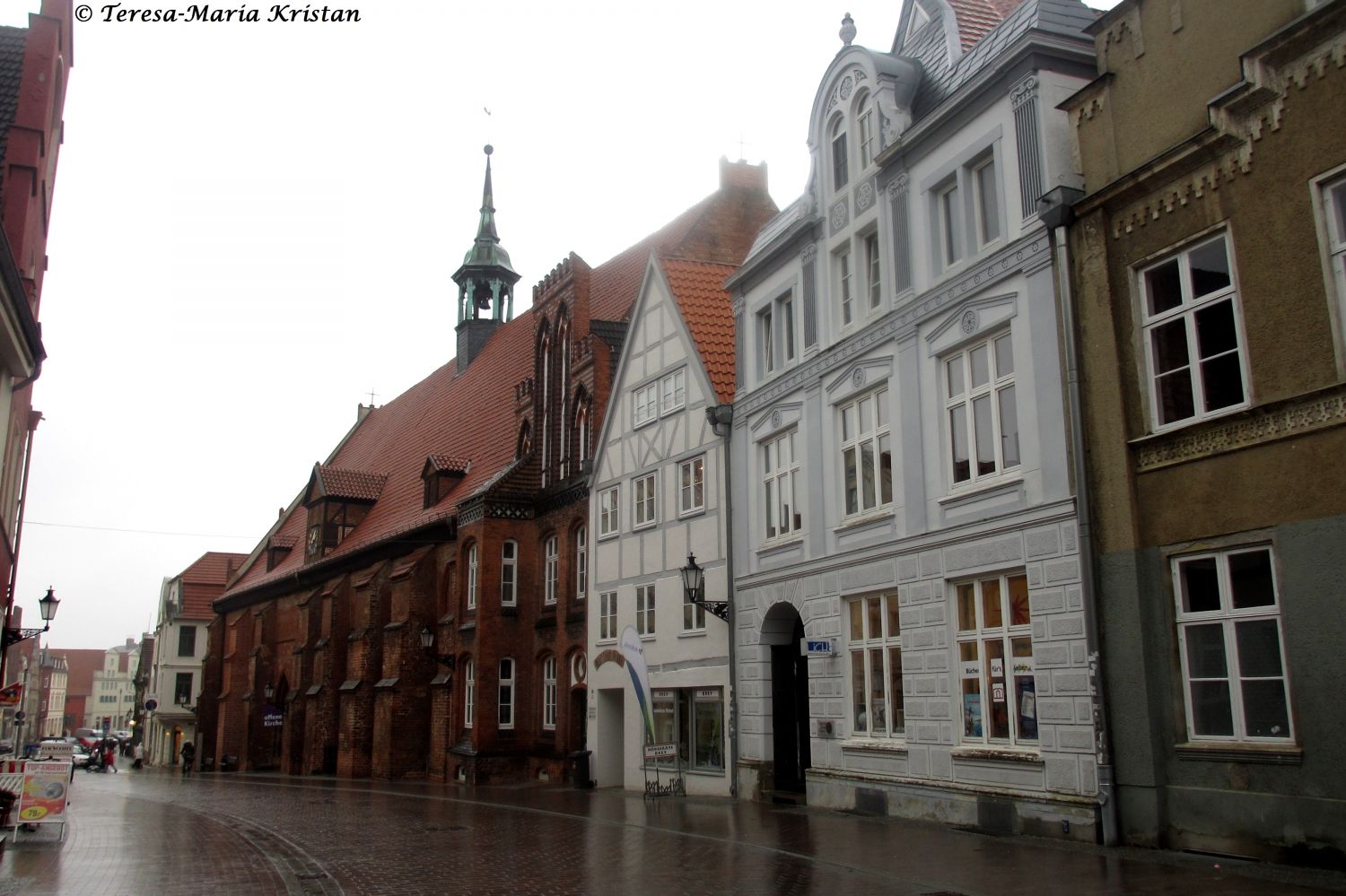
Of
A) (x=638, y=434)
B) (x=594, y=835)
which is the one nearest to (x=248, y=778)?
(x=638, y=434)

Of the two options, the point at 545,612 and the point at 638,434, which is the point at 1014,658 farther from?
the point at 545,612

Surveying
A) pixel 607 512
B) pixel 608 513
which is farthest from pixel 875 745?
pixel 607 512

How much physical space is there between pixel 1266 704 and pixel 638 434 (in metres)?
17.0

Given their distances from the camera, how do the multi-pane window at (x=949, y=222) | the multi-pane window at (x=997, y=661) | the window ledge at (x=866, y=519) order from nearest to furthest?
the multi-pane window at (x=997, y=661), the multi-pane window at (x=949, y=222), the window ledge at (x=866, y=519)

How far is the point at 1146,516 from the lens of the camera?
13359 mm

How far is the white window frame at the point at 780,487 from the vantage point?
21.1 metres

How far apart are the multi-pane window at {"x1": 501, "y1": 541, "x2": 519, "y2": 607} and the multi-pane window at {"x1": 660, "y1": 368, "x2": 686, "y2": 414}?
8630 millimetres

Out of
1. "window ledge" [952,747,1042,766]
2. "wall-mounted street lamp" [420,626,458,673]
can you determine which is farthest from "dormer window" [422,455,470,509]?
"window ledge" [952,747,1042,766]

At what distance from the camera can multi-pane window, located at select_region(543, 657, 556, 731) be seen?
103ft

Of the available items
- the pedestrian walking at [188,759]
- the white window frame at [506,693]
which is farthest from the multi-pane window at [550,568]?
the pedestrian walking at [188,759]

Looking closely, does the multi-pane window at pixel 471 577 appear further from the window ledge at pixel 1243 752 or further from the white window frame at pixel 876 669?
the window ledge at pixel 1243 752

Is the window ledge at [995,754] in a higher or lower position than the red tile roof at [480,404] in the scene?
lower

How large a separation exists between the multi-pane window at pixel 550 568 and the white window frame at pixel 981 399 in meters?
16.7

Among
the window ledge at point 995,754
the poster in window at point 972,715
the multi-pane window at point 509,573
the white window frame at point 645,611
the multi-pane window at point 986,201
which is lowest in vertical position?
the window ledge at point 995,754
